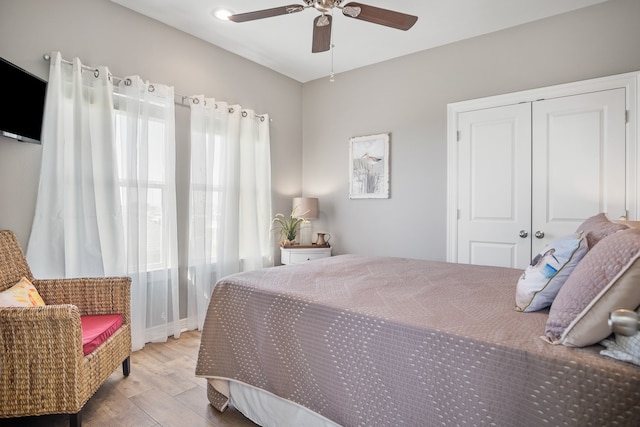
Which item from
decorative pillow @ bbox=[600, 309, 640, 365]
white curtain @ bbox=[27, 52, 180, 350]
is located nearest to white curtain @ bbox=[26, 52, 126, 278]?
white curtain @ bbox=[27, 52, 180, 350]

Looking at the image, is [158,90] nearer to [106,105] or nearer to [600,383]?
[106,105]

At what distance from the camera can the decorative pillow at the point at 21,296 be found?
5.81 ft

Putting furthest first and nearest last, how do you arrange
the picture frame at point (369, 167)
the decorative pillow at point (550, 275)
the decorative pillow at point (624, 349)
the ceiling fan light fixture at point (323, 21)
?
the picture frame at point (369, 167)
the ceiling fan light fixture at point (323, 21)
the decorative pillow at point (550, 275)
the decorative pillow at point (624, 349)

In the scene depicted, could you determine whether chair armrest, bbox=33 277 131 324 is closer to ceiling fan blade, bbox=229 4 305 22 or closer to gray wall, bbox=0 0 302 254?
gray wall, bbox=0 0 302 254

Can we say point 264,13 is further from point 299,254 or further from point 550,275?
point 299,254

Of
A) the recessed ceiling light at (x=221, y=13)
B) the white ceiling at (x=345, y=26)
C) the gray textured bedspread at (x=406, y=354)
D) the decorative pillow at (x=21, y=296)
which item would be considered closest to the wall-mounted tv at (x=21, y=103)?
the decorative pillow at (x=21, y=296)

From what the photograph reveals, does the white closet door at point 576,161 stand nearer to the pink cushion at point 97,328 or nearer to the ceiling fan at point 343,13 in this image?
the ceiling fan at point 343,13

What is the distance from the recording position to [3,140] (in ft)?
7.39

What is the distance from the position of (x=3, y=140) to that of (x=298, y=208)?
2.64 metres

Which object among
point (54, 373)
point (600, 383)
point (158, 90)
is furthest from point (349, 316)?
point (158, 90)

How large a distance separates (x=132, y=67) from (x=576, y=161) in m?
3.81

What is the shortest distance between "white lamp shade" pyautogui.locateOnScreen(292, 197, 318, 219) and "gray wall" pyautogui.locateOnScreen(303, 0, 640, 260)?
294 mm

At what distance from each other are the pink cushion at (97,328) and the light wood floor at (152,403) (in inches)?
15.2

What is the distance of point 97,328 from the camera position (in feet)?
6.55
